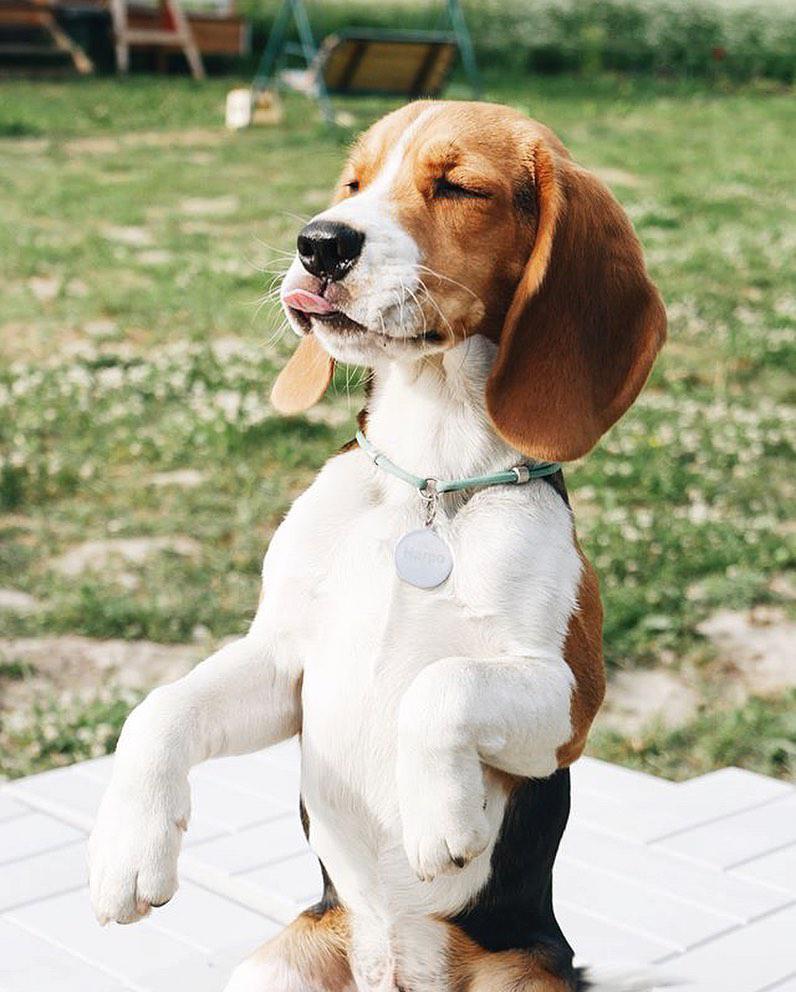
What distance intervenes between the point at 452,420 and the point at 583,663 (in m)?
0.42

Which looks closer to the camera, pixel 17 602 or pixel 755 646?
pixel 755 646

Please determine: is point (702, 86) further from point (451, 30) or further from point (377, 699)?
point (377, 699)

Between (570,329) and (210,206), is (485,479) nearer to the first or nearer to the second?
(570,329)

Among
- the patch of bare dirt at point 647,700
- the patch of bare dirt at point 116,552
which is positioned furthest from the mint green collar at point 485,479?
the patch of bare dirt at point 116,552

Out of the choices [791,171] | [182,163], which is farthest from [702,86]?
[182,163]

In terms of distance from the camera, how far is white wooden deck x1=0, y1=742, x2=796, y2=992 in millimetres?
3268

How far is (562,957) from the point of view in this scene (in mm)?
2645

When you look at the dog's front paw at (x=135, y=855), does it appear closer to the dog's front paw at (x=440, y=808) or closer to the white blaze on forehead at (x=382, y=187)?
the dog's front paw at (x=440, y=808)

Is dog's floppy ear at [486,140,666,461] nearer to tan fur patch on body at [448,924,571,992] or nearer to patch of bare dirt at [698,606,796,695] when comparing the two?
tan fur patch on body at [448,924,571,992]

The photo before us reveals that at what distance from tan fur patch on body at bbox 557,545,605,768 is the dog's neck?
0.22 m

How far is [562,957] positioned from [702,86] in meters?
19.8

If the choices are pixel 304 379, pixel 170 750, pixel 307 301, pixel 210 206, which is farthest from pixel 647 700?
pixel 210 206

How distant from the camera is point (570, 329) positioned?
2.46 meters

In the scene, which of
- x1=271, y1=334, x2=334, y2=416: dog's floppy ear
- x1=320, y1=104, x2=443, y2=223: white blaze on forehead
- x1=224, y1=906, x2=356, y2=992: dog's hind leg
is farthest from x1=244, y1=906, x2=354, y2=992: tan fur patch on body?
x1=320, y1=104, x2=443, y2=223: white blaze on forehead
